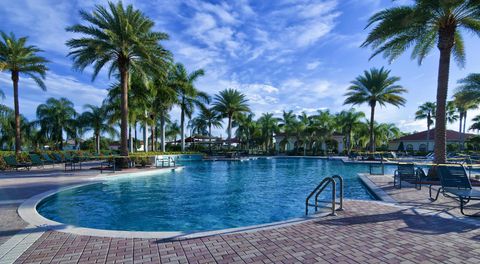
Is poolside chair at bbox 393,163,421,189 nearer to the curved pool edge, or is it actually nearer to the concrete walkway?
the concrete walkway

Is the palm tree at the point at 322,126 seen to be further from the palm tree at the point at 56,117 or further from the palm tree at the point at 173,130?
the palm tree at the point at 56,117

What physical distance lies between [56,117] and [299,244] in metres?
47.3

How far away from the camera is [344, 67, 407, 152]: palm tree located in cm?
2878

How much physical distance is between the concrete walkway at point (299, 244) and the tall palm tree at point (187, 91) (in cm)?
2819

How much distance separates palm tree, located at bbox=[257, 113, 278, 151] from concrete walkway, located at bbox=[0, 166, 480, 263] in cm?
4391

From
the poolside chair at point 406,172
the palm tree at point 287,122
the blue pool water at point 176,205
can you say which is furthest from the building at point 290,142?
the blue pool water at point 176,205

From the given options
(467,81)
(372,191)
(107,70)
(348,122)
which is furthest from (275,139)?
(372,191)

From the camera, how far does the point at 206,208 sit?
864cm

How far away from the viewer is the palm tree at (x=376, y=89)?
28781mm

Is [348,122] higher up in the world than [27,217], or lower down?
higher up

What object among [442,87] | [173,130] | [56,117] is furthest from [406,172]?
[173,130]

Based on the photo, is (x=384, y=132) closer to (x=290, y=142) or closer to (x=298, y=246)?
(x=290, y=142)

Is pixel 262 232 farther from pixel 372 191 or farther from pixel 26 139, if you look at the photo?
pixel 26 139

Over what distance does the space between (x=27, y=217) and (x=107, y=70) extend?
15412 millimetres
